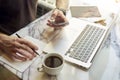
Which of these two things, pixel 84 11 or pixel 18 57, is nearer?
pixel 18 57

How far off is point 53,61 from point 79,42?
0.23m

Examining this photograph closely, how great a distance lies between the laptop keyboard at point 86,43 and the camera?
919 millimetres

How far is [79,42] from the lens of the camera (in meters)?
1.00

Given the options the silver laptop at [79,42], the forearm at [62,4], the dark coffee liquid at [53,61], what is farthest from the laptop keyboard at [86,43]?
the forearm at [62,4]

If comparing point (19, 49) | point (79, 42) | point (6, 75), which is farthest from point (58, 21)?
point (6, 75)

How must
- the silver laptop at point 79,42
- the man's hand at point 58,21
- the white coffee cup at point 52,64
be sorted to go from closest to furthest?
the white coffee cup at point 52,64
the silver laptop at point 79,42
the man's hand at point 58,21

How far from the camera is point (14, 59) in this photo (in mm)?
850

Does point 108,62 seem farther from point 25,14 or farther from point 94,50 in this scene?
point 25,14

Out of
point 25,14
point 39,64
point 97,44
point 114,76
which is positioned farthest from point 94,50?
point 25,14

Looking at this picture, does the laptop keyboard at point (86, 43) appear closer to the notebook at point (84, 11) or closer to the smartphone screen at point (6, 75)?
the notebook at point (84, 11)

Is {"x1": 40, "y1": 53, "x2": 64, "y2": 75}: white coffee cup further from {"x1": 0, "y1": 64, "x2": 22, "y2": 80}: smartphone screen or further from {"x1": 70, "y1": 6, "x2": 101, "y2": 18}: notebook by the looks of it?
{"x1": 70, "y1": 6, "x2": 101, "y2": 18}: notebook

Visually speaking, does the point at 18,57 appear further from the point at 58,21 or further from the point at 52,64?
the point at 58,21

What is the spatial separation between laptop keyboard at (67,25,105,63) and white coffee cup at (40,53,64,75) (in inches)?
4.3

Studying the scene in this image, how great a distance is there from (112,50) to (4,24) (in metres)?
0.61
